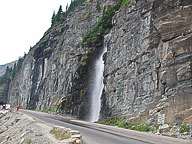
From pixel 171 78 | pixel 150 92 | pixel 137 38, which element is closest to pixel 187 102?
pixel 171 78

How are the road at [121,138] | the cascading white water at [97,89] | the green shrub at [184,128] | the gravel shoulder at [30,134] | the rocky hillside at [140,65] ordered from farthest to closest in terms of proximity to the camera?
1. the cascading white water at [97,89]
2. the rocky hillside at [140,65]
3. the green shrub at [184,128]
4. the road at [121,138]
5. the gravel shoulder at [30,134]

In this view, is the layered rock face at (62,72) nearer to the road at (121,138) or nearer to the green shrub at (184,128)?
the road at (121,138)

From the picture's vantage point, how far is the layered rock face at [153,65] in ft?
62.7

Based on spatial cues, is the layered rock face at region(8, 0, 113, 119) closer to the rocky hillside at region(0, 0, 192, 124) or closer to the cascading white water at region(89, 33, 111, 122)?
the rocky hillside at region(0, 0, 192, 124)

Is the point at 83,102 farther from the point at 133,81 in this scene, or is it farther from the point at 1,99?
the point at 1,99

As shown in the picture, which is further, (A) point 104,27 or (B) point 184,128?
(A) point 104,27

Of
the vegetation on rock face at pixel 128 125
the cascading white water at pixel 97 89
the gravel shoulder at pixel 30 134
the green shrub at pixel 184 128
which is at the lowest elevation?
the gravel shoulder at pixel 30 134

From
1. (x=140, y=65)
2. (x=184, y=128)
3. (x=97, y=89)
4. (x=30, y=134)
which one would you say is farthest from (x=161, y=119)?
(x=97, y=89)

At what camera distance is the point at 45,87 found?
68125mm

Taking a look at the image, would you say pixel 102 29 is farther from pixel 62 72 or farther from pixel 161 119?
pixel 161 119

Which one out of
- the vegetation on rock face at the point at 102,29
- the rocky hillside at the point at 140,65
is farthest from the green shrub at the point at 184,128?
the vegetation on rock face at the point at 102,29

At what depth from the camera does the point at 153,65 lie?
22844mm

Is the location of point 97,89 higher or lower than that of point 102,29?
lower

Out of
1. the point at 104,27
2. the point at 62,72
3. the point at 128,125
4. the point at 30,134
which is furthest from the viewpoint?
the point at 62,72
